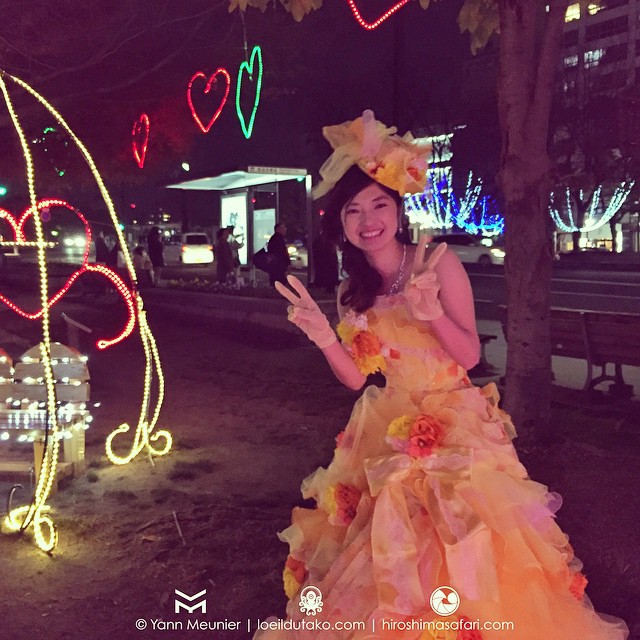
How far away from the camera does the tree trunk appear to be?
5230mm

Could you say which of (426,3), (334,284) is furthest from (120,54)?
(426,3)

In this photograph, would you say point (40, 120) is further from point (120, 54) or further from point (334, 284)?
point (334, 284)

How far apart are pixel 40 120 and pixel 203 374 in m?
5.84

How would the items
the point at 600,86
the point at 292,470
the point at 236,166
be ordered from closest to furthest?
the point at 292,470, the point at 236,166, the point at 600,86

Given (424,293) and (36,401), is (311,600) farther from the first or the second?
(36,401)

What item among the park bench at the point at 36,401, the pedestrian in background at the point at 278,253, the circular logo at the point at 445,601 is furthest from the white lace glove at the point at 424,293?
the pedestrian in background at the point at 278,253

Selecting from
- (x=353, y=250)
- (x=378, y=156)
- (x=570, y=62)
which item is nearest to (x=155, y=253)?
(x=353, y=250)

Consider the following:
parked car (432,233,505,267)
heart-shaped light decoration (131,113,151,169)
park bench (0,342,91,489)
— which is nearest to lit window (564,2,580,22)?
heart-shaped light decoration (131,113,151,169)

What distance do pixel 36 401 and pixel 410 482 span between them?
323 cm

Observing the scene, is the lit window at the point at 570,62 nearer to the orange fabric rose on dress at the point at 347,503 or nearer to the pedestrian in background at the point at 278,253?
the pedestrian in background at the point at 278,253

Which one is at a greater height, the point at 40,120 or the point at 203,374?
the point at 40,120

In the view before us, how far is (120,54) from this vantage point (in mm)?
10875

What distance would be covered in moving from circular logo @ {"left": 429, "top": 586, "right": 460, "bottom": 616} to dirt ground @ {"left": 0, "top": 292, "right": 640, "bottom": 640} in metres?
1.25

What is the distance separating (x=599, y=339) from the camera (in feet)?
22.4
